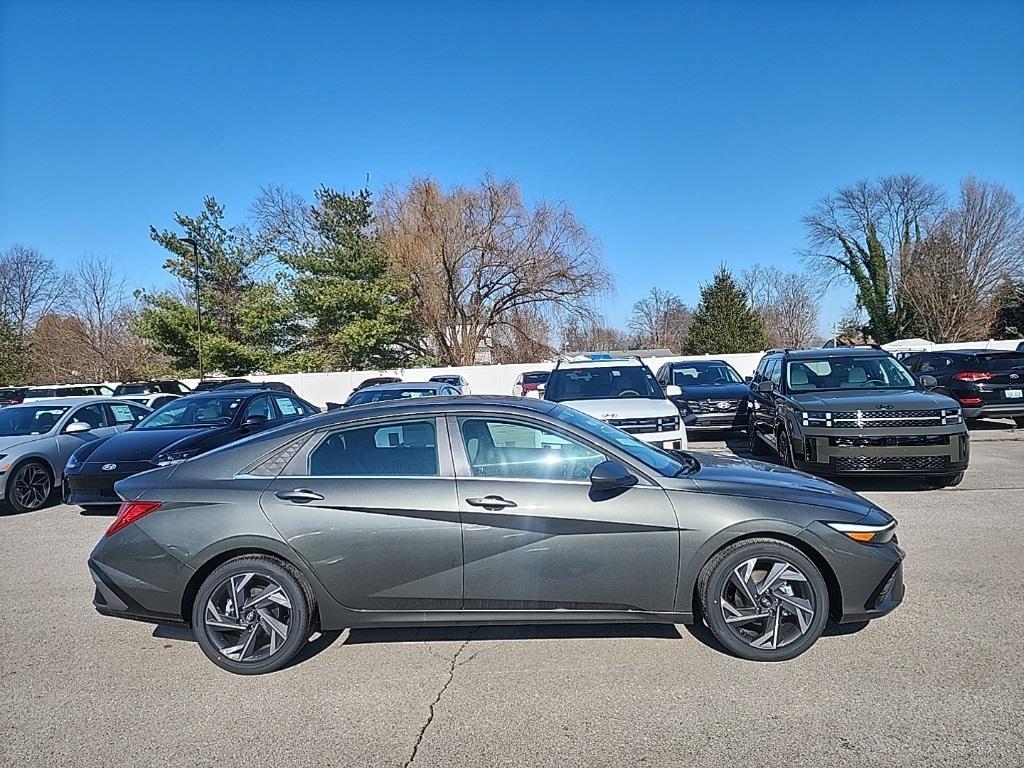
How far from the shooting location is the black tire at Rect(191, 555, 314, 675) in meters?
3.88

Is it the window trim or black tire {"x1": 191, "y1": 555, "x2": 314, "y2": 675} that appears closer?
black tire {"x1": 191, "y1": 555, "x2": 314, "y2": 675}

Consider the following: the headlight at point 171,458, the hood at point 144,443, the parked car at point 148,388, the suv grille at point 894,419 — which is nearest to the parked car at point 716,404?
the suv grille at point 894,419

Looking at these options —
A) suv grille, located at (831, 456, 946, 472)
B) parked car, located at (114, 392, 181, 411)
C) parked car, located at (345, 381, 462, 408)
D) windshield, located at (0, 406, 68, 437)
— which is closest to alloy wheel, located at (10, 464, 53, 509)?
windshield, located at (0, 406, 68, 437)

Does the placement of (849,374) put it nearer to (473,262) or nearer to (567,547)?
(567,547)

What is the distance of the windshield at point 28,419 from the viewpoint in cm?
999

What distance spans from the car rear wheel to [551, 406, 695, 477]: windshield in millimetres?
8253

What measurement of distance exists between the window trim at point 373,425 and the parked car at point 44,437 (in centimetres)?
717

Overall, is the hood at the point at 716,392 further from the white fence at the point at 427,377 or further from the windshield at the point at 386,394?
the white fence at the point at 427,377

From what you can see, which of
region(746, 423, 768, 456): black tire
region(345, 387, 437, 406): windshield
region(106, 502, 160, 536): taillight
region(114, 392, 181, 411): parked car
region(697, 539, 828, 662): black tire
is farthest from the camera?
region(114, 392, 181, 411): parked car

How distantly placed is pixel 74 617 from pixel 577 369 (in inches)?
300

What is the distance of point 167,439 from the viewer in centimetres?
886

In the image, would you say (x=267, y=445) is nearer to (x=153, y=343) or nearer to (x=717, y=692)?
(x=717, y=692)

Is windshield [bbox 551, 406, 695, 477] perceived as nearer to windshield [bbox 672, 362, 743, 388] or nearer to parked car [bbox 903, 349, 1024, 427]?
parked car [bbox 903, 349, 1024, 427]

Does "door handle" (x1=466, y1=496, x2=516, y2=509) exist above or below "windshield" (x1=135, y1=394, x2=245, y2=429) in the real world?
below
